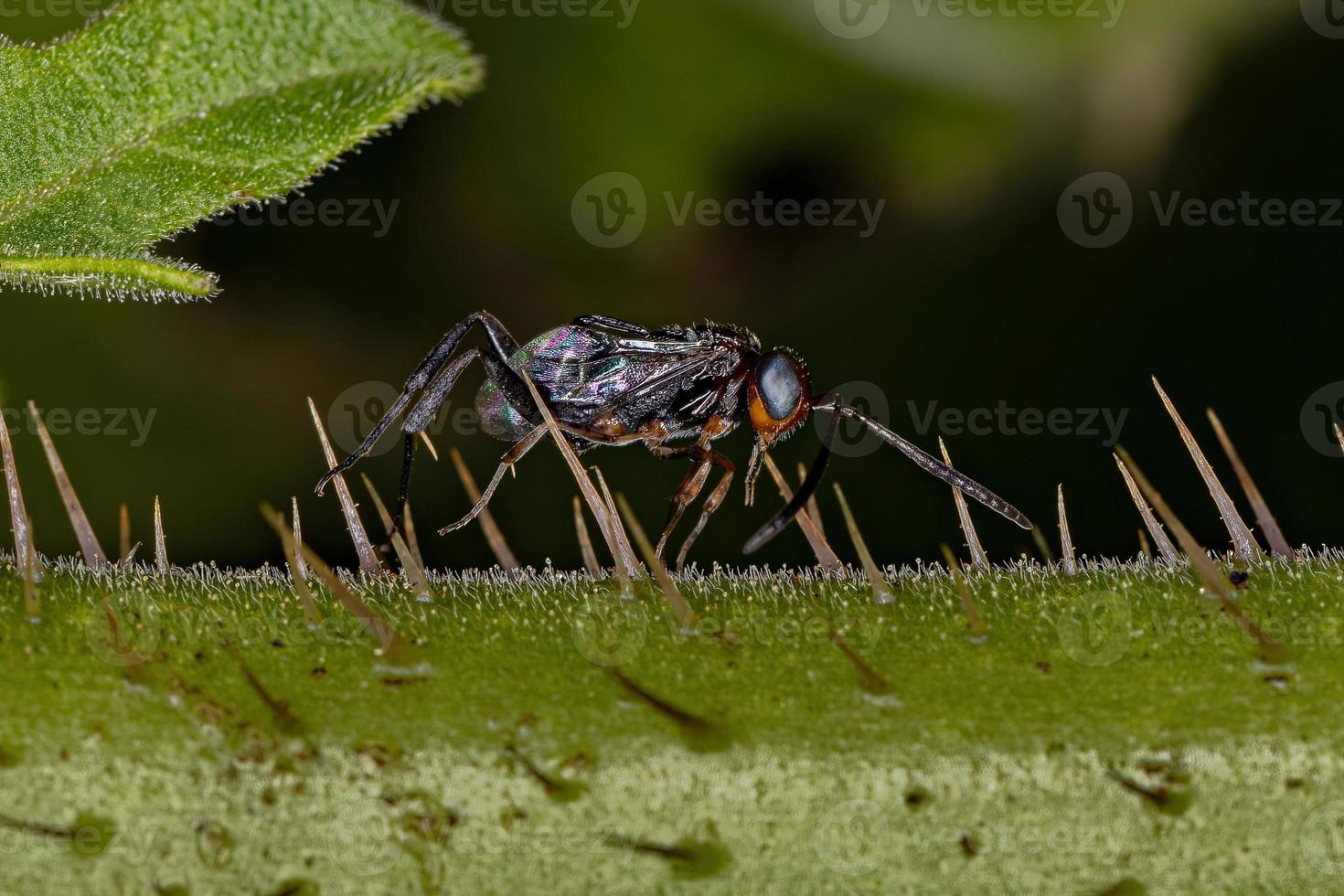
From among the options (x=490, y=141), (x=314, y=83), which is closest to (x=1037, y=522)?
(x=490, y=141)

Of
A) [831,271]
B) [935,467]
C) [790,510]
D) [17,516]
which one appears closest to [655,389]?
[935,467]

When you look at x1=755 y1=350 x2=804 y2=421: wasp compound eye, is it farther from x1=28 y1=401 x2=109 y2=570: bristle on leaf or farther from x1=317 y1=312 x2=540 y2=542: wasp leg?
x1=28 y1=401 x2=109 y2=570: bristle on leaf

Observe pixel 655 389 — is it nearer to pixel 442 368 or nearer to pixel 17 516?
pixel 442 368

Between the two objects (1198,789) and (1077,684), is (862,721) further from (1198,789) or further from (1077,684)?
(1198,789)

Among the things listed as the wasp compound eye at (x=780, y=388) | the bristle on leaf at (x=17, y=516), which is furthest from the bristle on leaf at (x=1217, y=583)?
the bristle on leaf at (x=17, y=516)

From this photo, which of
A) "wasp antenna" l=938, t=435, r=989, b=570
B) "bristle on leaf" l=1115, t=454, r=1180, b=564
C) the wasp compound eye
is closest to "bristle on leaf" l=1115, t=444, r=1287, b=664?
→ "bristle on leaf" l=1115, t=454, r=1180, b=564

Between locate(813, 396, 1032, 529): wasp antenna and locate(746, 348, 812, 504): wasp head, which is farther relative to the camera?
locate(746, 348, 812, 504): wasp head
